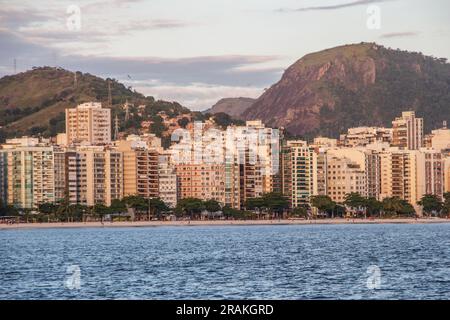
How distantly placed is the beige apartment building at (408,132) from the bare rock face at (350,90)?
1.07 metres

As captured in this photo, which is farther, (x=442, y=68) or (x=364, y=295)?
(x=442, y=68)

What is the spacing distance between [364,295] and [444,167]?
75060mm

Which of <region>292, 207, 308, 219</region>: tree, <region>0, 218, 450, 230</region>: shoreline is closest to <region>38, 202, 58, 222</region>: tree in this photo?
<region>0, 218, 450, 230</region>: shoreline

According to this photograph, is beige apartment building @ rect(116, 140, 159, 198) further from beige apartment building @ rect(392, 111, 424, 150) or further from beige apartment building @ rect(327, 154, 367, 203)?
beige apartment building @ rect(392, 111, 424, 150)

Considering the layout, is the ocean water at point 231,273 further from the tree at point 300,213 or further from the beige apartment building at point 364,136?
the beige apartment building at point 364,136

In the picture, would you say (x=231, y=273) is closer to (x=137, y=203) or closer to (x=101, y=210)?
(x=101, y=210)

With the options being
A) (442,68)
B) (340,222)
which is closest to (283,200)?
(340,222)

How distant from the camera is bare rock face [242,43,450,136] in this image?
8106 centimetres

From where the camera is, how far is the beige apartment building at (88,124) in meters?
93.8

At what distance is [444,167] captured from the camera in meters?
92.3

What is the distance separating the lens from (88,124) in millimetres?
93938

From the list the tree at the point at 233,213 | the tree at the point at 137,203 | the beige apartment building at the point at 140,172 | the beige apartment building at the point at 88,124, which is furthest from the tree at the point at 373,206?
the beige apartment building at the point at 88,124

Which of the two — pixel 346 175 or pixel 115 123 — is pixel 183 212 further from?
pixel 115 123
